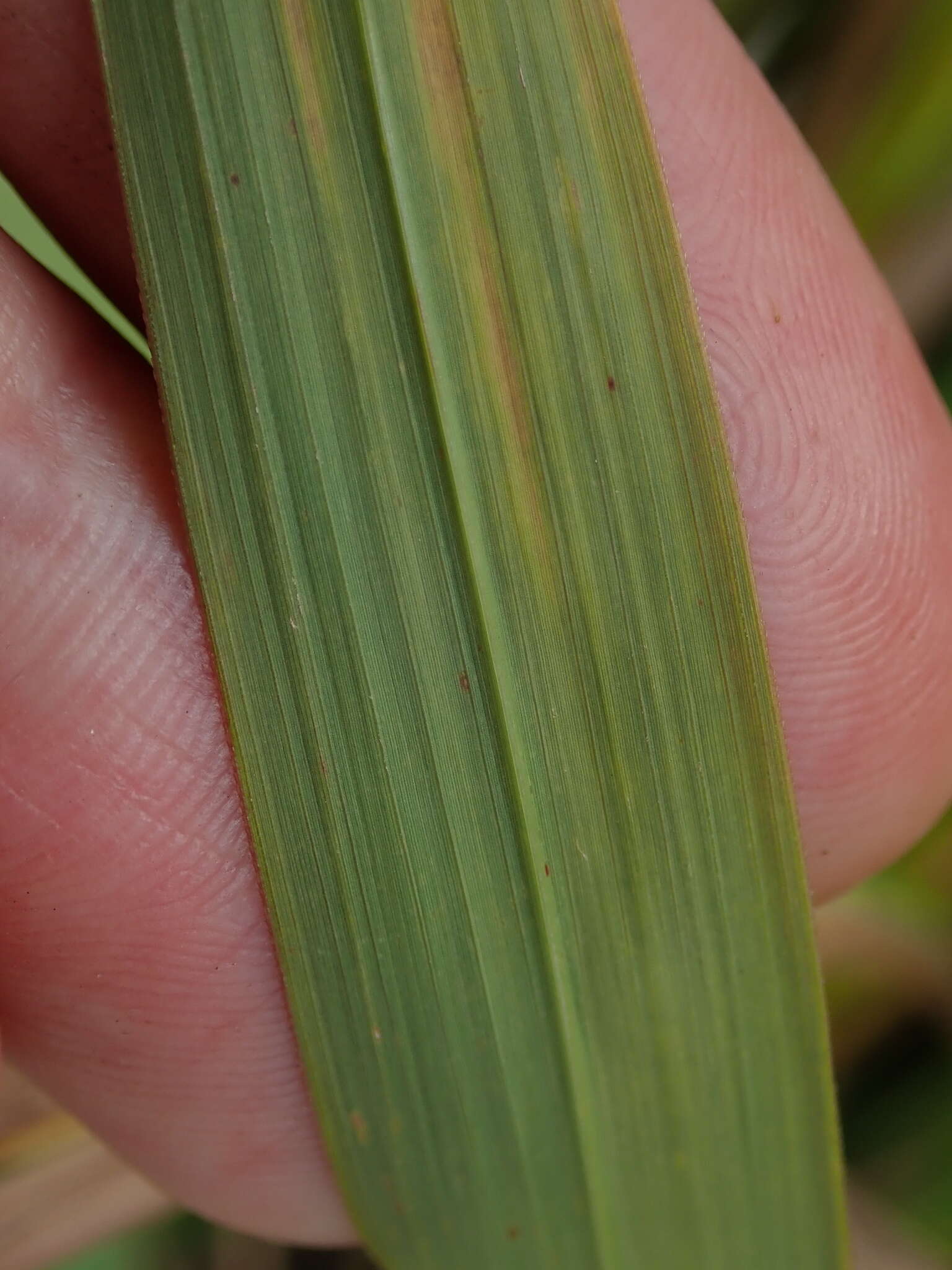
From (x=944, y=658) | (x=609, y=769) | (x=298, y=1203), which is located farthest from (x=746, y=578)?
(x=298, y=1203)

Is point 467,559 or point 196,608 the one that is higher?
point 467,559

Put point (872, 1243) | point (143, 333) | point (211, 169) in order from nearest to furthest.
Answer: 1. point (211, 169)
2. point (143, 333)
3. point (872, 1243)

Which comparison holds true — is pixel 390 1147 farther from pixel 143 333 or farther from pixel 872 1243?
pixel 872 1243
